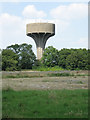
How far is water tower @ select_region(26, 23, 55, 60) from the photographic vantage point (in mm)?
71438

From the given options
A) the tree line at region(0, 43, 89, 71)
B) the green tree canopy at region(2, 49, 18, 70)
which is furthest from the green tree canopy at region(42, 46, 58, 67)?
the green tree canopy at region(2, 49, 18, 70)

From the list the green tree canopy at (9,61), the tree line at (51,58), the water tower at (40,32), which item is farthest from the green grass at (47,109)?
the water tower at (40,32)

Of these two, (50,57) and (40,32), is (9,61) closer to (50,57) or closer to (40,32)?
(50,57)

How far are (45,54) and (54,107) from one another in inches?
2320

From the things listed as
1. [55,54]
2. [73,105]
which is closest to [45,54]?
[55,54]

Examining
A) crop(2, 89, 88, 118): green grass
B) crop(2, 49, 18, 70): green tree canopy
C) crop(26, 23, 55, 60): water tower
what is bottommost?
crop(2, 89, 88, 118): green grass

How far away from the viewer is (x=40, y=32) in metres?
71.1

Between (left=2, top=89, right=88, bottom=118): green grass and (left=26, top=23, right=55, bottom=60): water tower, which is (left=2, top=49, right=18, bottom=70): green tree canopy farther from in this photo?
(left=2, top=89, right=88, bottom=118): green grass

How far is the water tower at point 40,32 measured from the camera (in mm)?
71438

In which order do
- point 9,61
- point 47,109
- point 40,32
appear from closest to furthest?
point 47,109
point 9,61
point 40,32

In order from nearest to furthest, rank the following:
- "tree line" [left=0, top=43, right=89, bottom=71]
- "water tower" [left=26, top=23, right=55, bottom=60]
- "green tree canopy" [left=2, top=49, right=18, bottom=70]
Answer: "green tree canopy" [left=2, top=49, right=18, bottom=70] → "tree line" [left=0, top=43, right=89, bottom=71] → "water tower" [left=26, top=23, right=55, bottom=60]

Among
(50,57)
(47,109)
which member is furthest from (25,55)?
(47,109)

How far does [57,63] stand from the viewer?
6931 centimetres

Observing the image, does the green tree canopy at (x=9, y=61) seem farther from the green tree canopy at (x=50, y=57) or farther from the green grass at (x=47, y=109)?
the green grass at (x=47, y=109)
